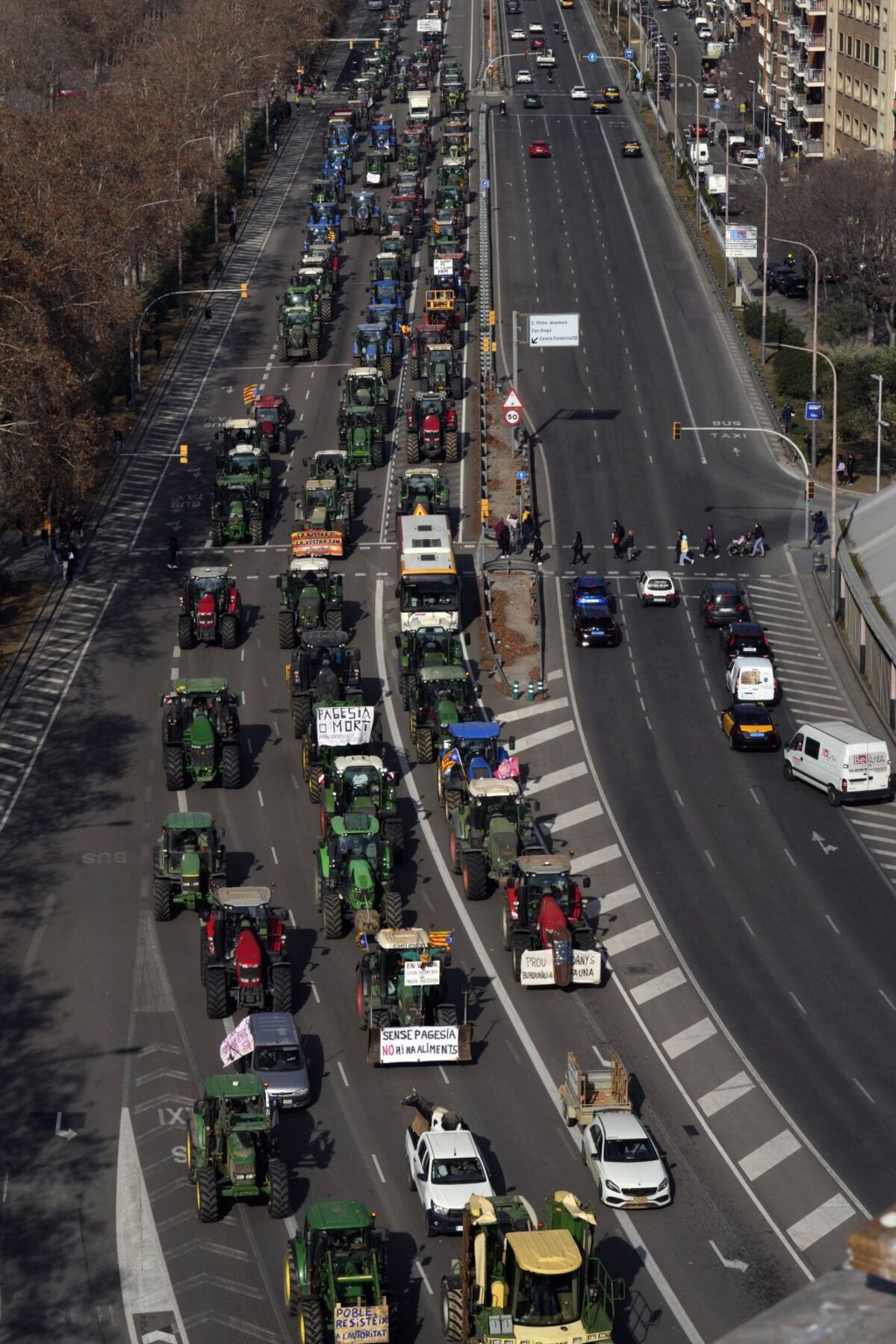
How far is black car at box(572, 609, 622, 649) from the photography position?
3177 inches

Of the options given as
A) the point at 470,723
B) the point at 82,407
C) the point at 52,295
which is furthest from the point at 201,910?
the point at 82,407

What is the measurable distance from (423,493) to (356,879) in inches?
1394

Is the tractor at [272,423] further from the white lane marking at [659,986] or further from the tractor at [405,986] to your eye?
the tractor at [405,986]

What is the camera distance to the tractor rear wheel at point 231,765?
67.8m

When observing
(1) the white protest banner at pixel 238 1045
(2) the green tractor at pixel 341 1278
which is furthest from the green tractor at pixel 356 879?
(2) the green tractor at pixel 341 1278

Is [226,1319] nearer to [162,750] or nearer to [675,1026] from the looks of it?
[675,1026]

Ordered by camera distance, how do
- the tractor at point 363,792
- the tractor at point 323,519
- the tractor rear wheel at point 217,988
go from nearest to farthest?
the tractor rear wheel at point 217,988 < the tractor at point 363,792 < the tractor at point 323,519

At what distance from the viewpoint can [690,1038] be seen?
52.7 metres

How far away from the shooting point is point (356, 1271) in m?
38.1

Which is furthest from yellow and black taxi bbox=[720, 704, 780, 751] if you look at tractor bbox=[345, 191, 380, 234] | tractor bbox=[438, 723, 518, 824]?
tractor bbox=[345, 191, 380, 234]

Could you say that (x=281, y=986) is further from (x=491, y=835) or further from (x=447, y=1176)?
(x=447, y=1176)

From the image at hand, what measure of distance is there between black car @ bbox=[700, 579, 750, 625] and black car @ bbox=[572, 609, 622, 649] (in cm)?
401

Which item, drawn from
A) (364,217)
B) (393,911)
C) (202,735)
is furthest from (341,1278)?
(364,217)

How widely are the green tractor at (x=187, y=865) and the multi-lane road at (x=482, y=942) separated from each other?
1.05 metres
